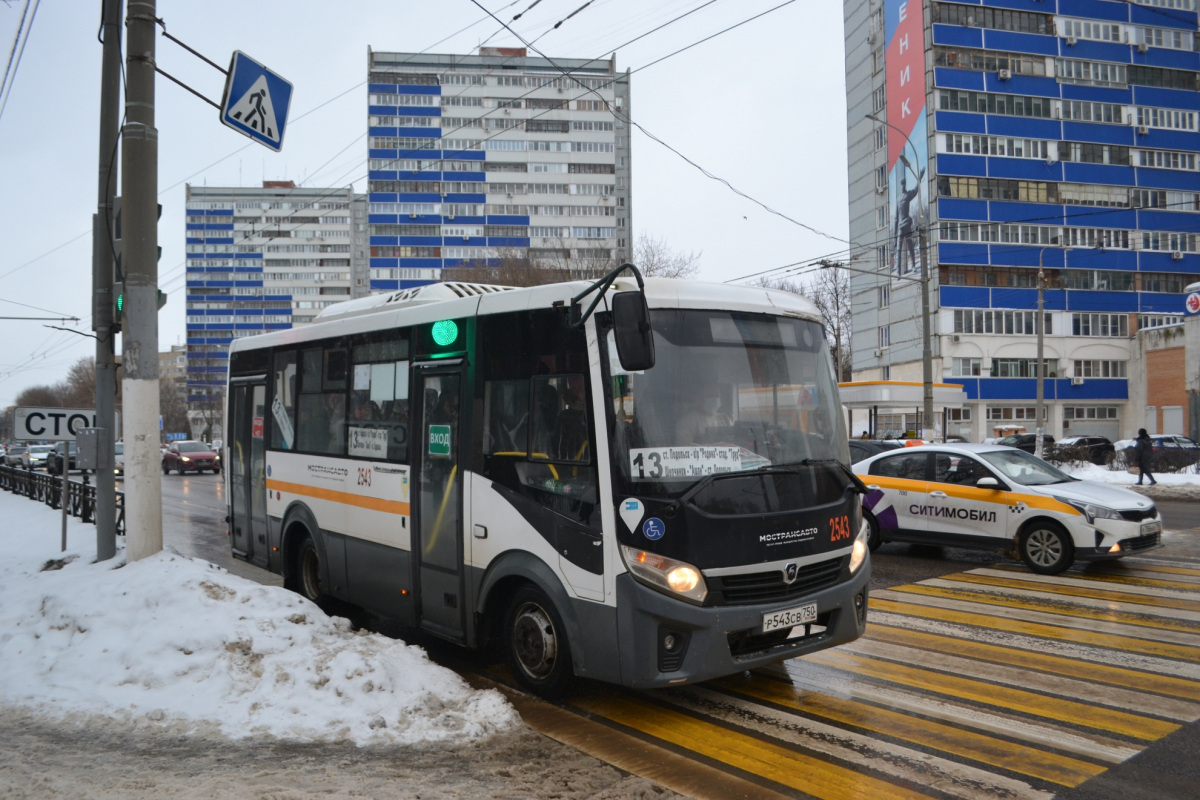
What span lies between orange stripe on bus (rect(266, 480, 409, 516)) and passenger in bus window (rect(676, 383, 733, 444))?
9.04ft

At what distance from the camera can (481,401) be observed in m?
6.30

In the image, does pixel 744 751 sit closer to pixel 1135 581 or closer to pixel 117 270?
pixel 1135 581

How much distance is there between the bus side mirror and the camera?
16.1ft

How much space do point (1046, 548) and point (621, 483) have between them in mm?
7312

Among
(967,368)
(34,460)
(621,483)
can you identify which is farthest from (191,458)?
(967,368)

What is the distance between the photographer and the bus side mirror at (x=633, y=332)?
16.1 feet

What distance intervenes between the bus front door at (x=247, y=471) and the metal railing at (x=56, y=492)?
6.59 feet

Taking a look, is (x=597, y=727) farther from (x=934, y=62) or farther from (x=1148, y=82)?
(x=1148, y=82)

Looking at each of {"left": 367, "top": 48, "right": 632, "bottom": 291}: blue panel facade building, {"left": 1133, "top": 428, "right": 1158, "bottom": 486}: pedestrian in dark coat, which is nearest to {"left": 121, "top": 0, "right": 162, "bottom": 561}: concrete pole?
{"left": 1133, "top": 428, "right": 1158, "bottom": 486}: pedestrian in dark coat

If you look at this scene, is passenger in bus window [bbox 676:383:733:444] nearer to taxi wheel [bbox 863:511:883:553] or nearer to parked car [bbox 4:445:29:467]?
taxi wheel [bbox 863:511:883:553]

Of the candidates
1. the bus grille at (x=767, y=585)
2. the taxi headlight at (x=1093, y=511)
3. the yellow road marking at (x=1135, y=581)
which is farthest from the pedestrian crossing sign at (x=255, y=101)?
the yellow road marking at (x=1135, y=581)

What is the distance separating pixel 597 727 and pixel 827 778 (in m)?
1.46

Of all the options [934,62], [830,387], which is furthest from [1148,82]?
[830,387]

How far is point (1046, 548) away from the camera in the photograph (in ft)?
33.6
